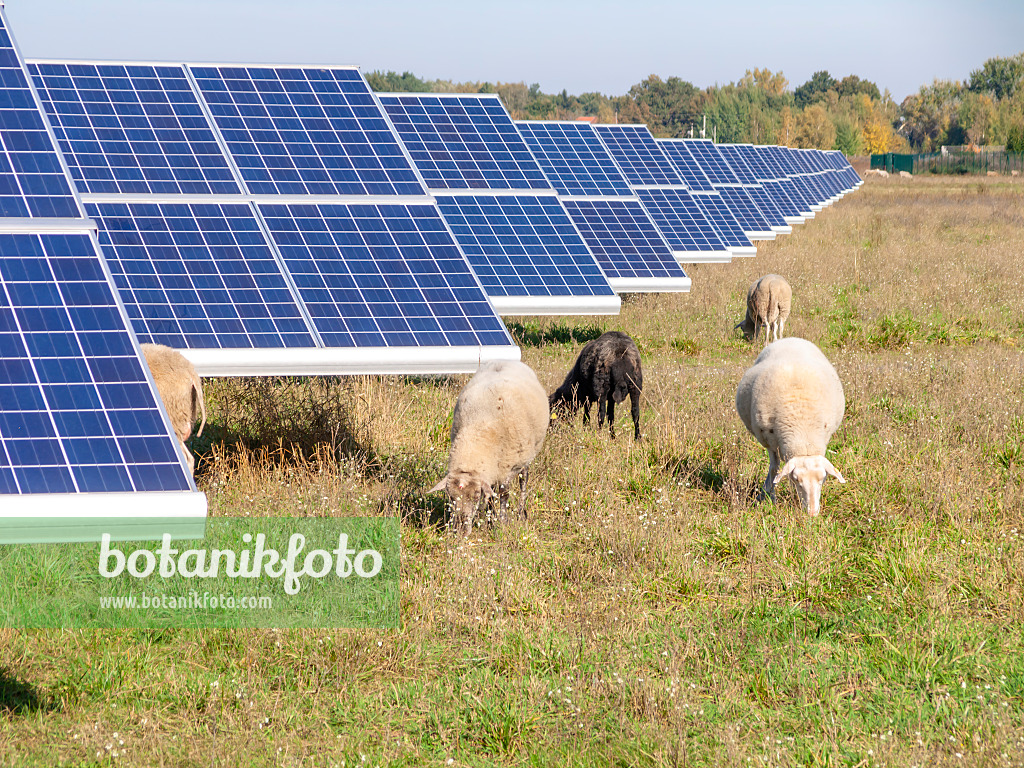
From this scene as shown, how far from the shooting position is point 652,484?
997cm

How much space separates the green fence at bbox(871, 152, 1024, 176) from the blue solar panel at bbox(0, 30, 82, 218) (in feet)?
313

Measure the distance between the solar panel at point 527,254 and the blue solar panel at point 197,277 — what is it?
4625 mm

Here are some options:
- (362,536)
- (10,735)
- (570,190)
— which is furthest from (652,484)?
(570,190)

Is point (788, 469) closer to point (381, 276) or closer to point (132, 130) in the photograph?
point (381, 276)

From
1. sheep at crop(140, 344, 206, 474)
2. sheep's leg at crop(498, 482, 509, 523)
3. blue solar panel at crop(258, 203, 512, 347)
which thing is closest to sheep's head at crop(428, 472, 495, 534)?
sheep's leg at crop(498, 482, 509, 523)

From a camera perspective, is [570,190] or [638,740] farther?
[570,190]

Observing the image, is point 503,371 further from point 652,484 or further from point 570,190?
point 570,190

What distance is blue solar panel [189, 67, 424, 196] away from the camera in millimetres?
11383

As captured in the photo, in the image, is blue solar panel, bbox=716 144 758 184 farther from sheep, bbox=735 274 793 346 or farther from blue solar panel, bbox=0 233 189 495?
blue solar panel, bbox=0 233 189 495

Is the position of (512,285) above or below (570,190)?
below

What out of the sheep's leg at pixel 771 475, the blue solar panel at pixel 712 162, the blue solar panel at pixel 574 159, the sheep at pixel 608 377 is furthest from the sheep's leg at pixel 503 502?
the blue solar panel at pixel 712 162

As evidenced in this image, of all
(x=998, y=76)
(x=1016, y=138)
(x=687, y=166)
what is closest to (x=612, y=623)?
(x=687, y=166)

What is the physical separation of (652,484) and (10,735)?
19.7 feet

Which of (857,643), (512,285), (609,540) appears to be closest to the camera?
(857,643)
